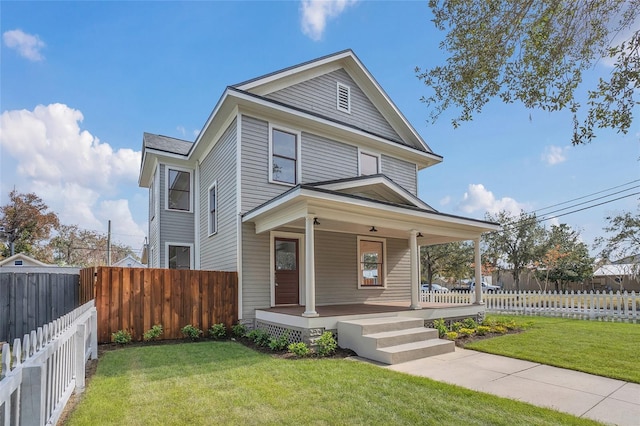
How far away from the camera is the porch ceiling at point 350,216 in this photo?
7477mm

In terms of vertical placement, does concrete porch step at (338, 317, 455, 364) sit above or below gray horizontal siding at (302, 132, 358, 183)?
below

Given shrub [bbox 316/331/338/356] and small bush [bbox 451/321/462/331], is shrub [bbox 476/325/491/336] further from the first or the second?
shrub [bbox 316/331/338/356]

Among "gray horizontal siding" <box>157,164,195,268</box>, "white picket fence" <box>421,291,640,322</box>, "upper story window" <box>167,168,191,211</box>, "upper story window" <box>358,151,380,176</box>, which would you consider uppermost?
"upper story window" <box>358,151,380,176</box>

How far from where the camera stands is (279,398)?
4352 mm

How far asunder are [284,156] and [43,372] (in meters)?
8.18

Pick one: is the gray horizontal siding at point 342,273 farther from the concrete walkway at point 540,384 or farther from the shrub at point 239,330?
the concrete walkway at point 540,384

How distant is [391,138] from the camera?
13.1 m

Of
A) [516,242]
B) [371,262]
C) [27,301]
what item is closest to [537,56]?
[371,262]

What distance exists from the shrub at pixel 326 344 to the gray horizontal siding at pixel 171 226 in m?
7.79

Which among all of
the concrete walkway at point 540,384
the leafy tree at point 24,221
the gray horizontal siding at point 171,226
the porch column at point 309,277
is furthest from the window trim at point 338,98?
the leafy tree at point 24,221

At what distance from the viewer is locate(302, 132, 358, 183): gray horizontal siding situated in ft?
34.7

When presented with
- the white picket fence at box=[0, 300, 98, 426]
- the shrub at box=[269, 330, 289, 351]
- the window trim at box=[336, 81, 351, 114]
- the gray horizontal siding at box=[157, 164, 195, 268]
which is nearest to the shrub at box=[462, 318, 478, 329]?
the shrub at box=[269, 330, 289, 351]

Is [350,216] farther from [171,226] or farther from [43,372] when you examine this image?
[171,226]

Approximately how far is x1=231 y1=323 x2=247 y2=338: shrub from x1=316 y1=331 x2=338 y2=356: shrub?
8.51 feet
